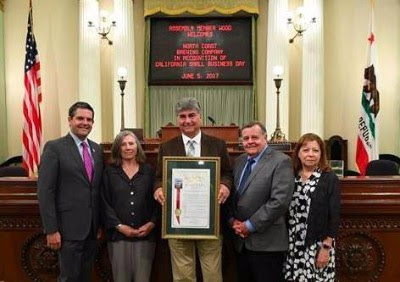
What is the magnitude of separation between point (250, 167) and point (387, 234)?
4.31 feet

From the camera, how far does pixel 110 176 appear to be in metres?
3.15

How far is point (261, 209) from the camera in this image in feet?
9.62

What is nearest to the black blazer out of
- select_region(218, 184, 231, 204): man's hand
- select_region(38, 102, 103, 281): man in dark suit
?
select_region(218, 184, 231, 204): man's hand

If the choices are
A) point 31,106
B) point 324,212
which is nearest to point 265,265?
point 324,212

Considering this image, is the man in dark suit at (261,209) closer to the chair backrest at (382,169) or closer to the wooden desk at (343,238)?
the wooden desk at (343,238)

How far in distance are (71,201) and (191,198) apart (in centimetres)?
83

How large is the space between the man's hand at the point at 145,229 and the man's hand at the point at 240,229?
59 cm

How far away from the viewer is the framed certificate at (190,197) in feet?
9.84

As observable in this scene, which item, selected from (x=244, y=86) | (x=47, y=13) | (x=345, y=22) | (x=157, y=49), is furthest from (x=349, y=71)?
(x=47, y=13)

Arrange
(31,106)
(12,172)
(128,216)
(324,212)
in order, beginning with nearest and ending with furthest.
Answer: (324,212) < (128,216) < (12,172) < (31,106)

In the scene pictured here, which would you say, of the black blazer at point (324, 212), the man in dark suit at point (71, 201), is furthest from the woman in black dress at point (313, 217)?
the man in dark suit at point (71, 201)

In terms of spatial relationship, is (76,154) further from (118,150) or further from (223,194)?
(223,194)

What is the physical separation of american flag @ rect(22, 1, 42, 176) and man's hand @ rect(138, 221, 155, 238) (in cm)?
701

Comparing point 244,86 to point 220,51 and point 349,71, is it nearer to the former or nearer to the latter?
point 220,51
